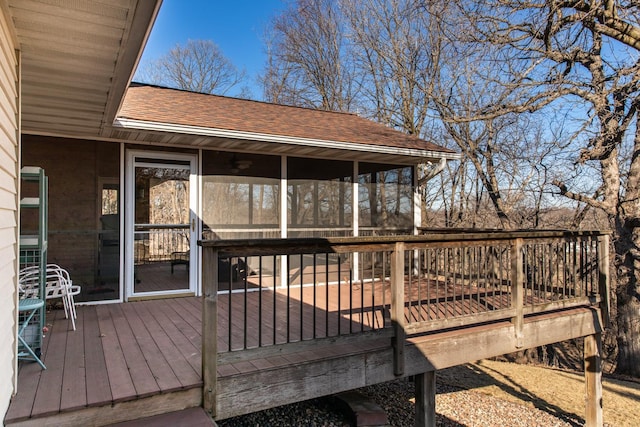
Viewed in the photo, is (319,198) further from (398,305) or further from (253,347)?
(253,347)

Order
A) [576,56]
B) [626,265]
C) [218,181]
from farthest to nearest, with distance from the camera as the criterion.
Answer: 1. [626,265]
2. [576,56]
3. [218,181]

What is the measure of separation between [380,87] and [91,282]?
36.3 ft

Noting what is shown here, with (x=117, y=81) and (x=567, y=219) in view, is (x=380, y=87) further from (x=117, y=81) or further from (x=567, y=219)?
(x=117, y=81)

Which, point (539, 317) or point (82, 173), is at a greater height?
point (82, 173)

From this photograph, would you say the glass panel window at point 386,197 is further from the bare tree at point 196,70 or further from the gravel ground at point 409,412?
the bare tree at point 196,70

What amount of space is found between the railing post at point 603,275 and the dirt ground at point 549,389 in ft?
4.53

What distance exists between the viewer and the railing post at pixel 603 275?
4930mm

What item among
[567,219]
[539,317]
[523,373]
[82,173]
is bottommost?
[523,373]

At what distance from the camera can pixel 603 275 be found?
16.2ft

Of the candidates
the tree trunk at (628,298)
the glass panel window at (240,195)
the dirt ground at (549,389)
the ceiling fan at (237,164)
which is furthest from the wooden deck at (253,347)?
the tree trunk at (628,298)

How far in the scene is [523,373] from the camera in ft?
23.2

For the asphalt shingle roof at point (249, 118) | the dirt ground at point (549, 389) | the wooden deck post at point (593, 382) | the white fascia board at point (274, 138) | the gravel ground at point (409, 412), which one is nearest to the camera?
the gravel ground at point (409, 412)

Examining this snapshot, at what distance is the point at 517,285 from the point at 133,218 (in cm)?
451

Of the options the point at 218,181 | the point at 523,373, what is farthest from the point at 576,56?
the point at 218,181
